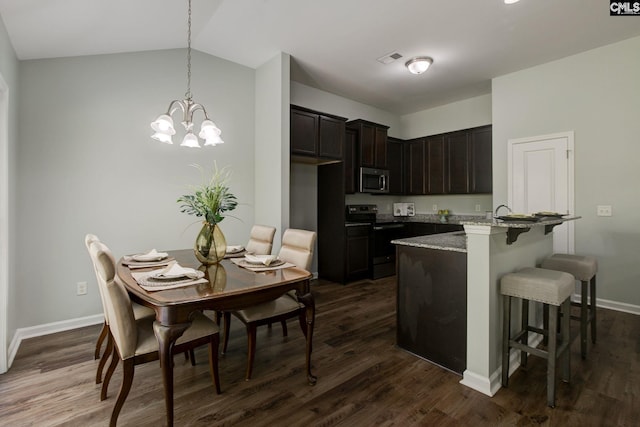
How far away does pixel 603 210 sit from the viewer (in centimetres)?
345

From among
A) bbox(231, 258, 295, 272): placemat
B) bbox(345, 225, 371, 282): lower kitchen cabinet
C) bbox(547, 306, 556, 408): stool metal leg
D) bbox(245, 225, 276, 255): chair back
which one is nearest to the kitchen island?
bbox(547, 306, 556, 408): stool metal leg

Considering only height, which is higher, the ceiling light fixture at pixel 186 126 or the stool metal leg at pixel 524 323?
the ceiling light fixture at pixel 186 126

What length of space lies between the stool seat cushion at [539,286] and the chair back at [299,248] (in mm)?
1372

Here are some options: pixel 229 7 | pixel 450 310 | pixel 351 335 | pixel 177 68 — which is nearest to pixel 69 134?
pixel 177 68

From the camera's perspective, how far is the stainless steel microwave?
4.91 meters

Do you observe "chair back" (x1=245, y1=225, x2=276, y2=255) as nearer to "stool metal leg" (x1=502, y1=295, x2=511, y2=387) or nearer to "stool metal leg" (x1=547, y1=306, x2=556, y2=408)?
"stool metal leg" (x1=502, y1=295, x2=511, y2=387)

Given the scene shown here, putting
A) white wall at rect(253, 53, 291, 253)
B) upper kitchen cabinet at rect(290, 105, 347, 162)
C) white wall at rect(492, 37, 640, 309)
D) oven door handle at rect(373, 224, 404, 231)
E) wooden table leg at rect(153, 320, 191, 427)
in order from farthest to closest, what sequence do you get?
oven door handle at rect(373, 224, 404, 231) → upper kitchen cabinet at rect(290, 105, 347, 162) → white wall at rect(253, 53, 291, 253) → white wall at rect(492, 37, 640, 309) → wooden table leg at rect(153, 320, 191, 427)

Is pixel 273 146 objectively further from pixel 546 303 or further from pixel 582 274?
pixel 582 274

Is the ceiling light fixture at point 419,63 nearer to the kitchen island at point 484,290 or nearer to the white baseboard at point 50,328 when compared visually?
the kitchen island at point 484,290

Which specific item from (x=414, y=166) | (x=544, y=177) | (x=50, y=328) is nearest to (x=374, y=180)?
(x=414, y=166)

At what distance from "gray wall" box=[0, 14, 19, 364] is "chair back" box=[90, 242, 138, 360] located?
134 cm

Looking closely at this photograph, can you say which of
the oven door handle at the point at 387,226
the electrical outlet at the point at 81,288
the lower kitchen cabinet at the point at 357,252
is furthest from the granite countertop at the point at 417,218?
the electrical outlet at the point at 81,288

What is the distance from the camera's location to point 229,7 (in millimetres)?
2811

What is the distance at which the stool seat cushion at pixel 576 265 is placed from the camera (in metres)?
2.41
